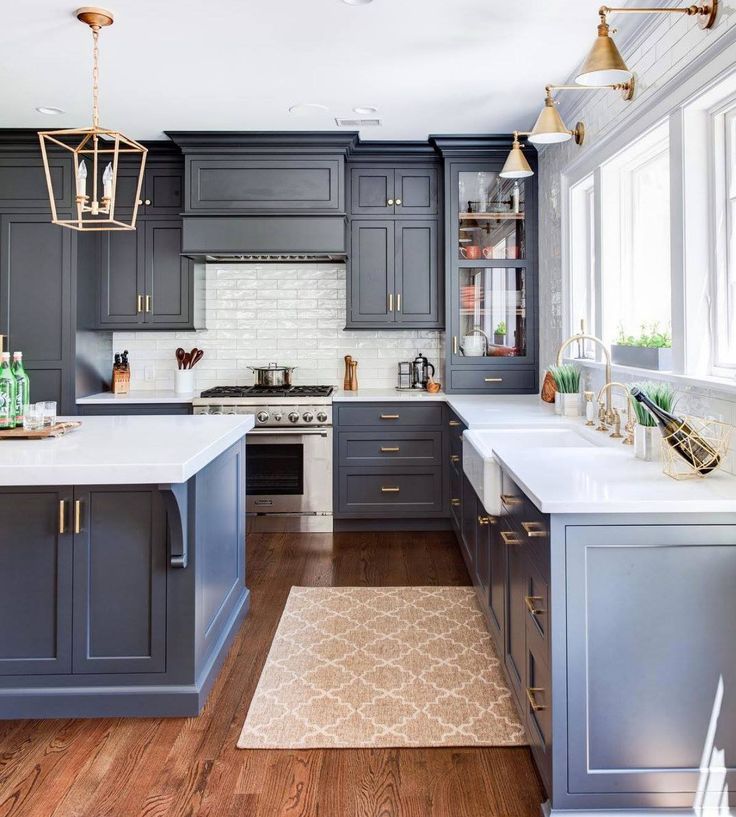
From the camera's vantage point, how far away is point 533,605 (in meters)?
1.95

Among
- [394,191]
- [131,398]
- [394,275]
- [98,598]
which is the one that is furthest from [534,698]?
[394,191]

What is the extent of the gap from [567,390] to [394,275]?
1767 millimetres

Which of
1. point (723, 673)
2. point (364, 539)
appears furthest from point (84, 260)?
point (723, 673)

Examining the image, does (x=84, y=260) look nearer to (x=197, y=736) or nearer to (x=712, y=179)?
(x=197, y=736)

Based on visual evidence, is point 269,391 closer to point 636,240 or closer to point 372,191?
point 372,191

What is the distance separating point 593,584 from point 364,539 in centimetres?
303

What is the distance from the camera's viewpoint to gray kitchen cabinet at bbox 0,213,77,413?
4664 mm

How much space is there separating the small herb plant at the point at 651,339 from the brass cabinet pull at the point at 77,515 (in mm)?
2319

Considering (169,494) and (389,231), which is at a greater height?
(389,231)

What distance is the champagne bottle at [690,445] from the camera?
2012 millimetres

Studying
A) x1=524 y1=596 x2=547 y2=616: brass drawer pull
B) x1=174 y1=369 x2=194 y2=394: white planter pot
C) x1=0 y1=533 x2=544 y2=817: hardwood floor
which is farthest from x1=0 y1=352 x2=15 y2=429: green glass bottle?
x1=174 y1=369 x2=194 y2=394: white planter pot

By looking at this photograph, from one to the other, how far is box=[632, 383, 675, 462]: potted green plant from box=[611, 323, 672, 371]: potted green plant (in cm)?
46

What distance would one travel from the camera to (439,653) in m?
2.85

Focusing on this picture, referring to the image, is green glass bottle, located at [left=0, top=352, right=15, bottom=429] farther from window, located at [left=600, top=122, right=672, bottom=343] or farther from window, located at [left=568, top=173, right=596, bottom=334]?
window, located at [left=568, top=173, right=596, bottom=334]
